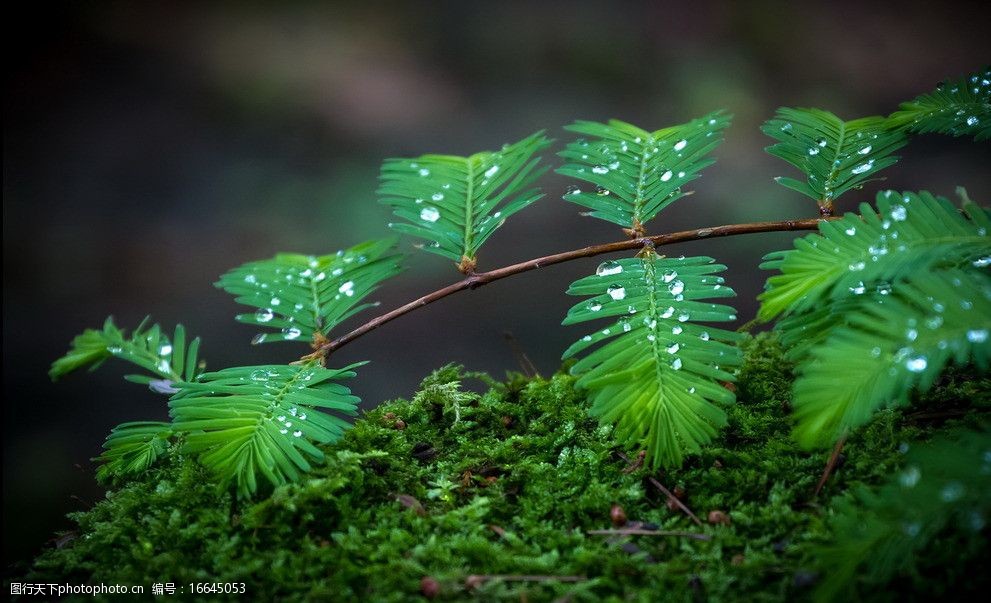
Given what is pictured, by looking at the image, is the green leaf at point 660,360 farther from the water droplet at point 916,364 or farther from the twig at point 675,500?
the water droplet at point 916,364

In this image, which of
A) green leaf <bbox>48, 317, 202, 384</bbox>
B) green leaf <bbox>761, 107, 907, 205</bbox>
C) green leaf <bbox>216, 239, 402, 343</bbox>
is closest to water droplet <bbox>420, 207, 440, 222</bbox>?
green leaf <bbox>216, 239, 402, 343</bbox>


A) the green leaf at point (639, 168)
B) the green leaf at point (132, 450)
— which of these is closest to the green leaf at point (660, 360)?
the green leaf at point (639, 168)

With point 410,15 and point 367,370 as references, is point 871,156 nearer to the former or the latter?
point 367,370

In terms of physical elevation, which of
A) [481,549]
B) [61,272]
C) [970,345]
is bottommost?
[481,549]

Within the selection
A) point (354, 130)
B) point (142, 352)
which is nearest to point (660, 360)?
point (142, 352)

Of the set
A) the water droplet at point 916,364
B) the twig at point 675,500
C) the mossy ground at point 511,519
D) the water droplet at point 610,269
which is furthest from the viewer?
the water droplet at point 610,269

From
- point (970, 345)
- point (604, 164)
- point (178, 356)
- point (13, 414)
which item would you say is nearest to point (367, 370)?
point (13, 414)
